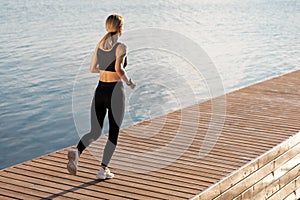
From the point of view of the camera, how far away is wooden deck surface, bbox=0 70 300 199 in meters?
5.18

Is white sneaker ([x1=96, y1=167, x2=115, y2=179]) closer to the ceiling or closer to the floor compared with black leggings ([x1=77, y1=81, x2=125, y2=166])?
closer to the floor

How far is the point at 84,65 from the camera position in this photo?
66.6 feet

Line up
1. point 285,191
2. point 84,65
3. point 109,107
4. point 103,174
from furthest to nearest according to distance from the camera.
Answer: point 84,65
point 285,191
point 103,174
point 109,107

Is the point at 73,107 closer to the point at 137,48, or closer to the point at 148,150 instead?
the point at 148,150

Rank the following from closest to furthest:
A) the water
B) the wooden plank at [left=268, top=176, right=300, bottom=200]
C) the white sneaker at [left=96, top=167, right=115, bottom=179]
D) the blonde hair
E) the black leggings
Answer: the blonde hair, the black leggings, the white sneaker at [left=96, top=167, right=115, bottom=179], the wooden plank at [left=268, top=176, right=300, bottom=200], the water

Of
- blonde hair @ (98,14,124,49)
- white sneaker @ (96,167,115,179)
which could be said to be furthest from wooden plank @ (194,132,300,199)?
blonde hair @ (98,14,124,49)

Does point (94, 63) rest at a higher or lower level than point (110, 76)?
higher

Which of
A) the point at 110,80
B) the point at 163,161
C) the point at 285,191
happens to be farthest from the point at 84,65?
the point at 110,80

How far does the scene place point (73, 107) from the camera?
13977mm

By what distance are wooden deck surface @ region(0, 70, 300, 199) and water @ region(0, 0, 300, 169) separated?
163 inches

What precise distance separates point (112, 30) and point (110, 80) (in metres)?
0.48

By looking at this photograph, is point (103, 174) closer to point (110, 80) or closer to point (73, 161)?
point (73, 161)

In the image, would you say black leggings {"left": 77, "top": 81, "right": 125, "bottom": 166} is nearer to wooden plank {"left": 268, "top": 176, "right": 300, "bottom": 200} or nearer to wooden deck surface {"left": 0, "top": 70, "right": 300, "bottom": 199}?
wooden deck surface {"left": 0, "top": 70, "right": 300, "bottom": 199}

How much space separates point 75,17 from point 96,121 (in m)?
34.8
